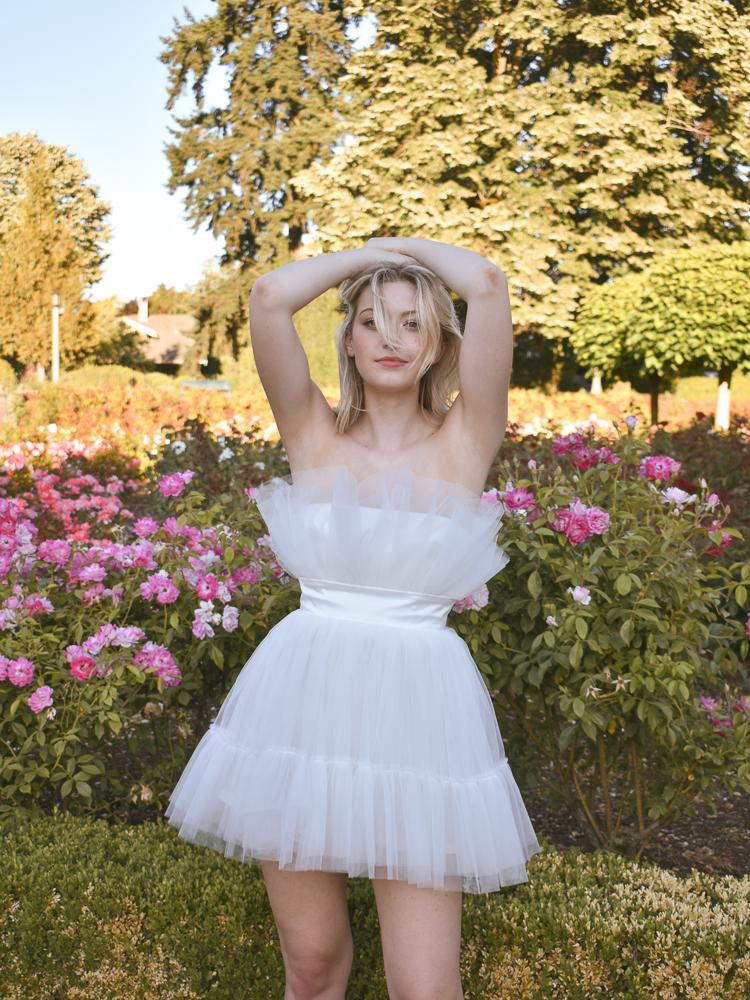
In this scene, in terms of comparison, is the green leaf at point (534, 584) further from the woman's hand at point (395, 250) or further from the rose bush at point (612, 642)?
the woman's hand at point (395, 250)

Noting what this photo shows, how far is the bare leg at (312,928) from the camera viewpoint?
6.95 ft

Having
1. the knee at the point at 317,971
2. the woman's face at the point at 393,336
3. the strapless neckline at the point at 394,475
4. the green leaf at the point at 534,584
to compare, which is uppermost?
the woman's face at the point at 393,336

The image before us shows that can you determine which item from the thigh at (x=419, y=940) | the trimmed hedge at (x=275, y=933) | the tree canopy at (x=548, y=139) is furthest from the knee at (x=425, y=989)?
the tree canopy at (x=548, y=139)

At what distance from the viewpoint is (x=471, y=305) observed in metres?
2.17

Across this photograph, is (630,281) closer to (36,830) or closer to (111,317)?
(36,830)

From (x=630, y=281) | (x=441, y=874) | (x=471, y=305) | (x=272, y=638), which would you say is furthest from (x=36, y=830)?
(x=630, y=281)

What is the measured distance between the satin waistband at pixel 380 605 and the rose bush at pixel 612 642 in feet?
2.90

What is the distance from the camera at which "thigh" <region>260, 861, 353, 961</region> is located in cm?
211

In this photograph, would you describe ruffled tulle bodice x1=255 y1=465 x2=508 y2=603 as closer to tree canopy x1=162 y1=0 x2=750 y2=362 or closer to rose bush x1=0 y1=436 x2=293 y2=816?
rose bush x1=0 y1=436 x2=293 y2=816

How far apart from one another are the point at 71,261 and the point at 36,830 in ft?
129

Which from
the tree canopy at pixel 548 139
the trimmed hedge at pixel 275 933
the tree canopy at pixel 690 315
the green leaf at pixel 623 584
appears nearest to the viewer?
the trimmed hedge at pixel 275 933

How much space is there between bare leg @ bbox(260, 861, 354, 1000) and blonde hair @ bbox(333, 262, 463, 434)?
970mm

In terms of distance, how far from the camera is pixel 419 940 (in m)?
1.95

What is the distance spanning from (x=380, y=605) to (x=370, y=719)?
0.23m
